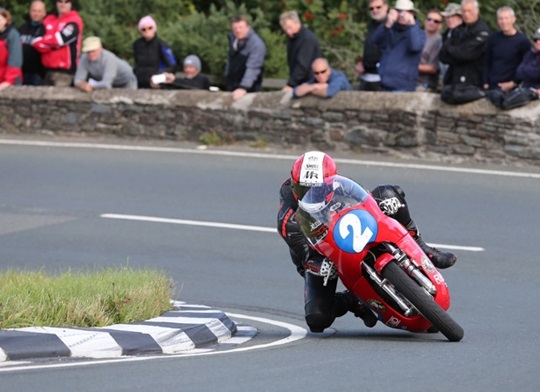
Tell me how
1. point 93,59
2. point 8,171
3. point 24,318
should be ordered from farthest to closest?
point 93,59, point 8,171, point 24,318

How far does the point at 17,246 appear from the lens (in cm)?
1433

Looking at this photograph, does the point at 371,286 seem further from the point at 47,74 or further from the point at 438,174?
the point at 47,74

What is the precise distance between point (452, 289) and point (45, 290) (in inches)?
168

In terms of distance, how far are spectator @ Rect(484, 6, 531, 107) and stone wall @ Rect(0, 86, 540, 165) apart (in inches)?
11.1

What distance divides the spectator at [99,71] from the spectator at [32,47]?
3.46 ft

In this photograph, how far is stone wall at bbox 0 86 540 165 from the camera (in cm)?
1731

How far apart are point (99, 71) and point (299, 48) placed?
11.4 ft

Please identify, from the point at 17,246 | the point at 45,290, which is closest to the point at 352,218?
the point at 45,290

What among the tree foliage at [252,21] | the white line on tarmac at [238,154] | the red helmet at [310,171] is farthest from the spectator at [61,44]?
the red helmet at [310,171]

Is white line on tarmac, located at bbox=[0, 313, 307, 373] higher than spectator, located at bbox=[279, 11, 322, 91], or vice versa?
spectator, located at bbox=[279, 11, 322, 91]

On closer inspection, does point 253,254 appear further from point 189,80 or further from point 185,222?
point 189,80

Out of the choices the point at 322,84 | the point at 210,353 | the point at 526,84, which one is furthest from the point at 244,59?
the point at 210,353

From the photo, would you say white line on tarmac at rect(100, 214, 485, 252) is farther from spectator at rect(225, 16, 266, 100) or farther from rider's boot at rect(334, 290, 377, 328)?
rider's boot at rect(334, 290, 377, 328)

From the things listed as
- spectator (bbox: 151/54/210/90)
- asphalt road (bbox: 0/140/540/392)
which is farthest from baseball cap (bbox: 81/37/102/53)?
asphalt road (bbox: 0/140/540/392)
